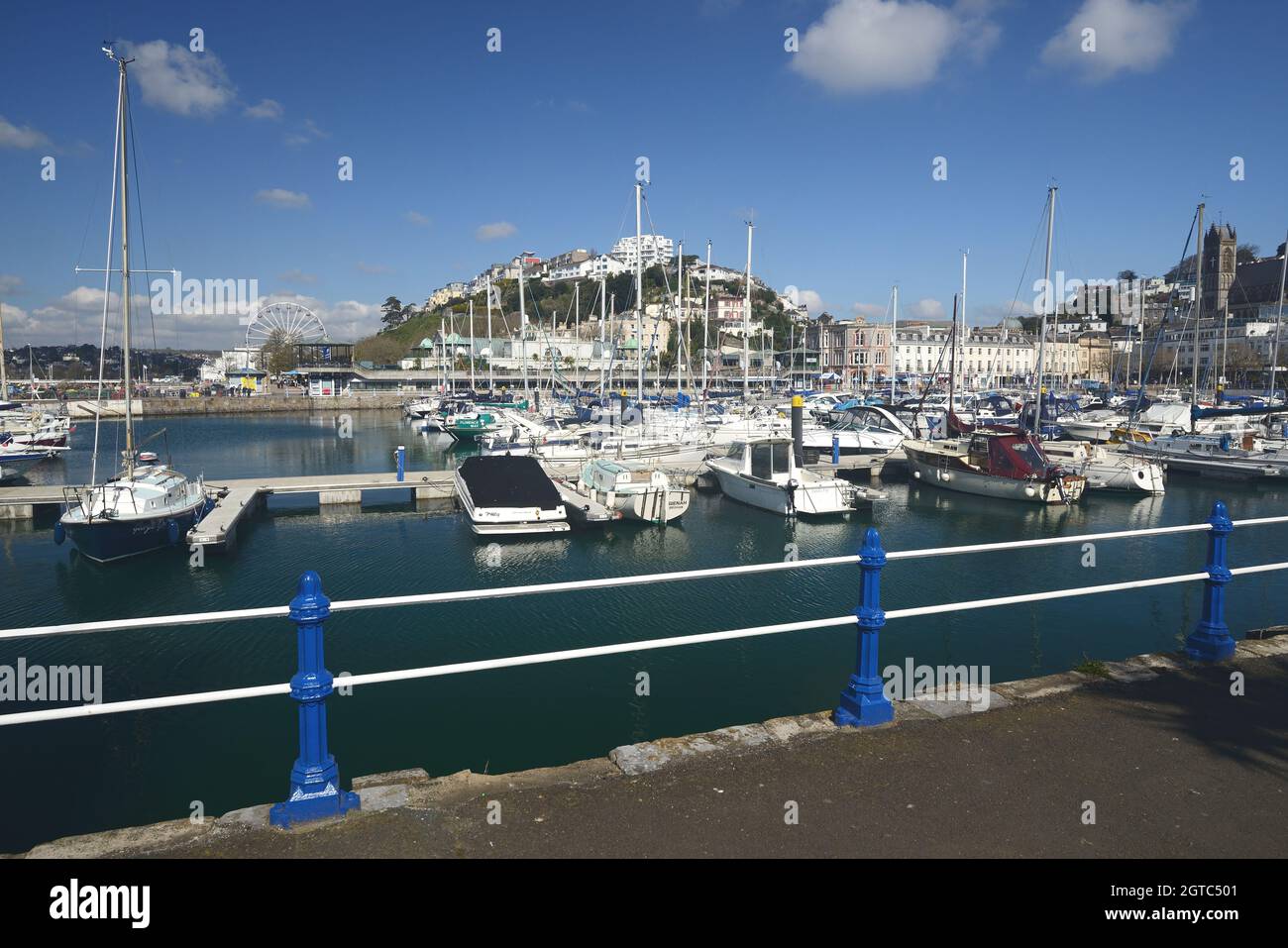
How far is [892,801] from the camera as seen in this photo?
441cm

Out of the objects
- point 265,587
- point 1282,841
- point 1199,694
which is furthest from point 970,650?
point 265,587

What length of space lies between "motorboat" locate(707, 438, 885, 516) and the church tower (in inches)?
4924

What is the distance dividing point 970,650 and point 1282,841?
10.5m

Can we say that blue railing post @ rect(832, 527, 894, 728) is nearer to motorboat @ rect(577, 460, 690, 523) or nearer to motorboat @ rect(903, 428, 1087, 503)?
motorboat @ rect(577, 460, 690, 523)

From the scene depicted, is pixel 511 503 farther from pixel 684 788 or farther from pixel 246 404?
pixel 246 404

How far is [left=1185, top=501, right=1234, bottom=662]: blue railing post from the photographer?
6.50 metres

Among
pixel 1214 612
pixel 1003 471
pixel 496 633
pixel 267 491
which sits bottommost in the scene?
pixel 496 633

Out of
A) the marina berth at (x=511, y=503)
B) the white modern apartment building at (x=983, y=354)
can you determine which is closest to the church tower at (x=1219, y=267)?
the white modern apartment building at (x=983, y=354)

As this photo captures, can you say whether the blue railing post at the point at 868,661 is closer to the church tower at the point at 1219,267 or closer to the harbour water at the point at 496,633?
the harbour water at the point at 496,633

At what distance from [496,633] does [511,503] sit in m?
9.37

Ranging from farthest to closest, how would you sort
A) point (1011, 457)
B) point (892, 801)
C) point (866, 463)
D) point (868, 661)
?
point (866, 463) → point (1011, 457) → point (868, 661) → point (892, 801)

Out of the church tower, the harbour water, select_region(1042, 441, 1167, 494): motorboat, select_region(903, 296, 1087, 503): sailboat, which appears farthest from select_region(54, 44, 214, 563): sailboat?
the church tower

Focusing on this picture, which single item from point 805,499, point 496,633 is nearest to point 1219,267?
point 805,499
